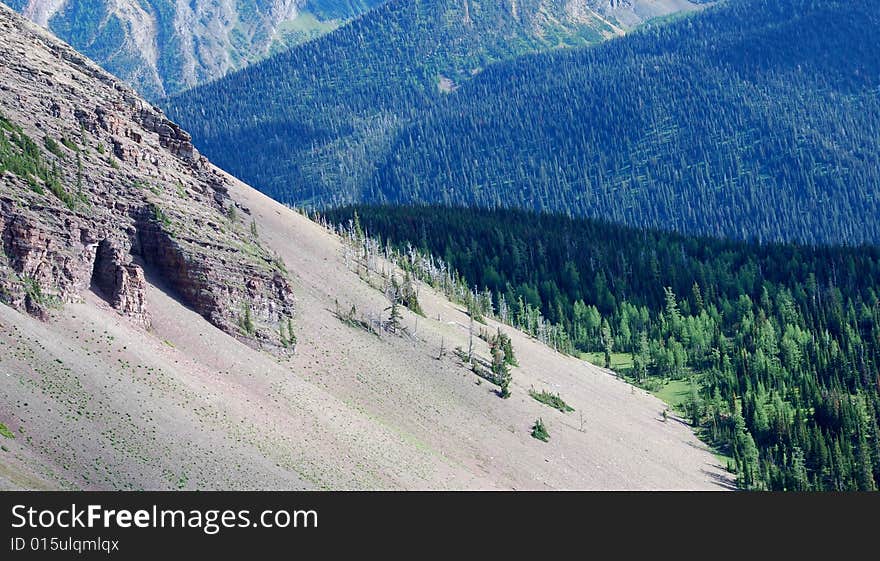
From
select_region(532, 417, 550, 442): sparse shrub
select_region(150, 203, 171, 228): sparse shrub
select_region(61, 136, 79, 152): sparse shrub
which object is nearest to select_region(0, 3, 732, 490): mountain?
select_region(150, 203, 171, 228): sparse shrub

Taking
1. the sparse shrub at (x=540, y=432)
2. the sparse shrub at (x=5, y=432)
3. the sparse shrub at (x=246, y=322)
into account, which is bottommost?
the sparse shrub at (x=5, y=432)

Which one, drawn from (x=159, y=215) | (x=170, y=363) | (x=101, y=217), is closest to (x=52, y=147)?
(x=101, y=217)

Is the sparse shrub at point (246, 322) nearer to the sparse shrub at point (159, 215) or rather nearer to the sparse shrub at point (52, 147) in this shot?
the sparse shrub at point (159, 215)

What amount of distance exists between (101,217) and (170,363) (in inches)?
988

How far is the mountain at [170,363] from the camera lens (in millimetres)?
131625

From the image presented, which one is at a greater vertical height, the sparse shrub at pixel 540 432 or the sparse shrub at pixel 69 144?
the sparse shrub at pixel 69 144

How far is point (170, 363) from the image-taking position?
153500 mm

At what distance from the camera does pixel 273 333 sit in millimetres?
181625

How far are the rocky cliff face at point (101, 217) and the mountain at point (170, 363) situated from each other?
27cm

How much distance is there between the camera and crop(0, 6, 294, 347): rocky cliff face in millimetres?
155875

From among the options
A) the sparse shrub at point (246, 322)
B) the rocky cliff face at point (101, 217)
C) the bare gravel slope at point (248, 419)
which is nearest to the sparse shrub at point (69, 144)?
the rocky cliff face at point (101, 217)

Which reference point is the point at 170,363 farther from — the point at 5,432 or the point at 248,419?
the point at 5,432
